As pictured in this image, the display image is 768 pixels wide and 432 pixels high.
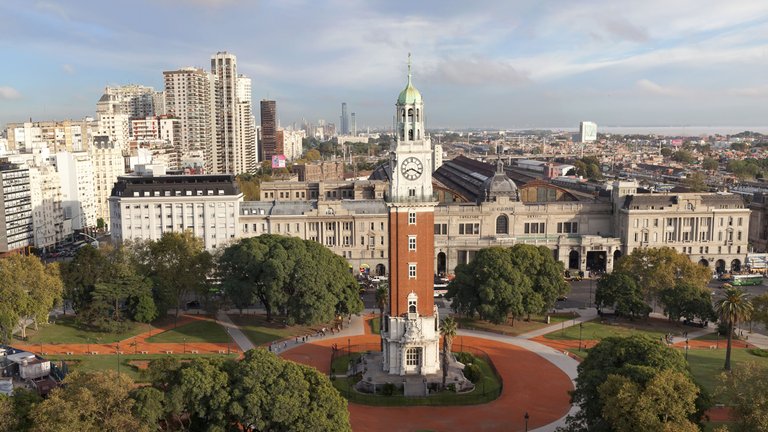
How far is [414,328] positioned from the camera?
242ft

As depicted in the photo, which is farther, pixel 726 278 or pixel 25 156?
pixel 25 156

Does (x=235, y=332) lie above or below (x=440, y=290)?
below

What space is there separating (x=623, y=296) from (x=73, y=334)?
266ft

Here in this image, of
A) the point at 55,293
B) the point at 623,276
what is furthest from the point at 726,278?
the point at 55,293

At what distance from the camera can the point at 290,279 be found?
92.3 metres

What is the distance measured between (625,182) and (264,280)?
8142 centimetres

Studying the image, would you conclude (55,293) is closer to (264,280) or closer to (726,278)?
(264,280)

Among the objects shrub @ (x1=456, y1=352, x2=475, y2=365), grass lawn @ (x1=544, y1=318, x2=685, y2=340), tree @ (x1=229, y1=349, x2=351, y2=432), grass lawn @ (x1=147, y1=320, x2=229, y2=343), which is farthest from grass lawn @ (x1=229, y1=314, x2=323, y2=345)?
grass lawn @ (x1=544, y1=318, x2=685, y2=340)

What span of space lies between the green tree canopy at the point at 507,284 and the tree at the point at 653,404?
37891mm

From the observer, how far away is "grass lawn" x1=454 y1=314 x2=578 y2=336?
309 ft

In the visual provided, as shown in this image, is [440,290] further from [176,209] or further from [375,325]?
[176,209]

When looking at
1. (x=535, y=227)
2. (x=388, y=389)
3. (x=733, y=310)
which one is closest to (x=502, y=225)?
(x=535, y=227)

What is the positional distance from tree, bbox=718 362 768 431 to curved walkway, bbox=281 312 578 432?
19044mm

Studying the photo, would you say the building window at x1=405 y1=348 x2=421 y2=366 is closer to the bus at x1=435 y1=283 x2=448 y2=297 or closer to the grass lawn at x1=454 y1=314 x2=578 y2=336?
the grass lawn at x1=454 y1=314 x2=578 y2=336
